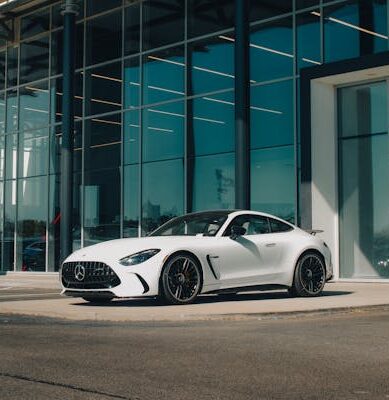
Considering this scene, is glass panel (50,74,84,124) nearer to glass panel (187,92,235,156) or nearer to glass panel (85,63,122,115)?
glass panel (85,63,122,115)

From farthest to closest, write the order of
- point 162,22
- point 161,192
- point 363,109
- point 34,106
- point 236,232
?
point 34,106 < point 162,22 < point 161,192 < point 363,109 < point 236,232

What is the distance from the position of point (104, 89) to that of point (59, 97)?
86.3 inches

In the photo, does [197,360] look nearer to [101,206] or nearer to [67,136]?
[67,136]

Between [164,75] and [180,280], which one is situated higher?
[164,75]

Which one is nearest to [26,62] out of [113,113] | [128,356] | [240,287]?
[113,113]

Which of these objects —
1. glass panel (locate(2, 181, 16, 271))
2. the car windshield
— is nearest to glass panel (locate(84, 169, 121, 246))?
glass panel (locate(2, 181, 16, 271))

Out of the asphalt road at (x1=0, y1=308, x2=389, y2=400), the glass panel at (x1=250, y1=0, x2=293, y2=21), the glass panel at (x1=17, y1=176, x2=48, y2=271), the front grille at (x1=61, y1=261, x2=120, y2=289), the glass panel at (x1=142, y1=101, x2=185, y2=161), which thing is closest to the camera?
the asphalt road at (x1=0, y1=308, x2=389, y2=400)

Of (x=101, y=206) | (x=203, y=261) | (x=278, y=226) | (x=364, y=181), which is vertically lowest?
(x=203, y=261)

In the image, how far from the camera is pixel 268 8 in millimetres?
19609

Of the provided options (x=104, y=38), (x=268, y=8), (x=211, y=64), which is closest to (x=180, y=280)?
(x=268, y=8)

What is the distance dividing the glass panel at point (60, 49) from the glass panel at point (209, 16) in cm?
481

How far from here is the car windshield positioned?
11.5 m

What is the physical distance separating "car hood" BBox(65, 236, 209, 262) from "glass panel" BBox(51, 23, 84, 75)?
50.0 feet

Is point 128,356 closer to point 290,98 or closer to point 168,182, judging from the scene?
point 290,98
